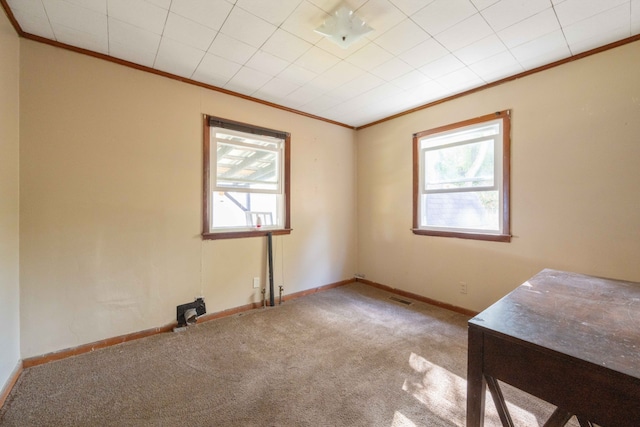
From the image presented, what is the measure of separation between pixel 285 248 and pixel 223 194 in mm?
1043

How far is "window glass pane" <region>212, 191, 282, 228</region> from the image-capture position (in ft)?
9.73

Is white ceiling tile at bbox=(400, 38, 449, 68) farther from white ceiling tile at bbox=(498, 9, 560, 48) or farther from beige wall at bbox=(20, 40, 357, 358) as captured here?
beige wall at bbox=(20, 40, 357, 358)

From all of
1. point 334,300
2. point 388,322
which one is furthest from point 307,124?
point 388,322

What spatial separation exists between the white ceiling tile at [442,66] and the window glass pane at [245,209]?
2180mm

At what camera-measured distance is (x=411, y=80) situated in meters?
Result: 2.66

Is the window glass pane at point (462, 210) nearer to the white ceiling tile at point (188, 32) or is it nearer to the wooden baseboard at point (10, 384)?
the white ceiling tile at point (188, 32)

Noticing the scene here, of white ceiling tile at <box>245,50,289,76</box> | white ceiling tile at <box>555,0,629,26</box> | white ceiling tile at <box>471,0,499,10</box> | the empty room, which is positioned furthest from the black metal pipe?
white ceiling tile at <box>555,0,629,26</box>

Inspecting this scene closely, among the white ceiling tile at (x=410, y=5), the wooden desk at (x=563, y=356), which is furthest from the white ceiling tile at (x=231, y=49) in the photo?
the wooden desk at (x=563, y=356)

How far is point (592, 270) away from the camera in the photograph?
7.14ft

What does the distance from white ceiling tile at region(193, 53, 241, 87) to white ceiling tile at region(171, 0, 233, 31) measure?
0.44 metres

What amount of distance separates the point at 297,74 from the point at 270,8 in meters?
0.86

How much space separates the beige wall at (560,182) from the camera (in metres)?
2.04

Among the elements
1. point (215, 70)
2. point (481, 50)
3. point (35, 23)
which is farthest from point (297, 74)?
point (35, 23)

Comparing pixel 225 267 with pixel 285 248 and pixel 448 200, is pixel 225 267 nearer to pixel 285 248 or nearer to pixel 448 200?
pixel 285 248
